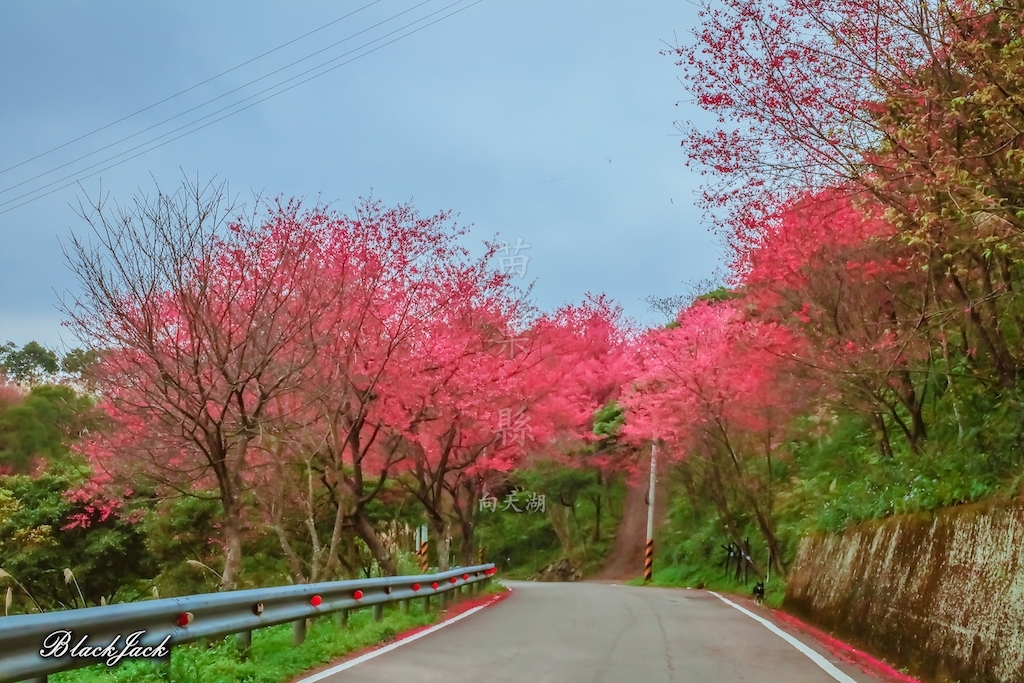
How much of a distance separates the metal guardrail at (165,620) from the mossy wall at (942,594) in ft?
19.9

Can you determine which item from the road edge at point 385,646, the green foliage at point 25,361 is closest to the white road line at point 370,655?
the road edge at point 385,646

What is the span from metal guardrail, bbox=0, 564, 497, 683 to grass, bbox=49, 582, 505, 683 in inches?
9.4

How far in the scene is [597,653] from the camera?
9562 millimetres

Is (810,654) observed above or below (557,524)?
below

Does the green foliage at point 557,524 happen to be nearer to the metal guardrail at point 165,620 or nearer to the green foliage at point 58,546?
the green foliage at point 58,546

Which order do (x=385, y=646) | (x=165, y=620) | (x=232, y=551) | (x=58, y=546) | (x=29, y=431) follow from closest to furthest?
(x=165, y=620) < (x=385, y=646) < (x=232, y=551) < (x=58, y=546) < (x=29, y=431)

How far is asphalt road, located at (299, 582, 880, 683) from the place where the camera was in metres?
7.98

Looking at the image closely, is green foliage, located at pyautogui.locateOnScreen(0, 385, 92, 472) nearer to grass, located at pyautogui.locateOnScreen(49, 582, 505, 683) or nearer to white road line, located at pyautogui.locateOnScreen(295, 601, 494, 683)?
white road line, located at pyautogui.locateOnScreen(295, 601, 494, 683)

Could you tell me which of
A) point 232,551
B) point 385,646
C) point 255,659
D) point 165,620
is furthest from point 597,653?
point 165,620

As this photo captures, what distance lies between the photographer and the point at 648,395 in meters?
27.8

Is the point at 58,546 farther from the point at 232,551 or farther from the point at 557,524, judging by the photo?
the point at 557,524

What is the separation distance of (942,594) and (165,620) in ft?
23.0

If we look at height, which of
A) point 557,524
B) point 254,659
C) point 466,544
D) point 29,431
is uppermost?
point 29,431

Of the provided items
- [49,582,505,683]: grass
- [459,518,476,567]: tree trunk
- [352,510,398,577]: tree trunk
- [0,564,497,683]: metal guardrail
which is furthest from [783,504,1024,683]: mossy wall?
[459,518,476,567]: tree trunk
